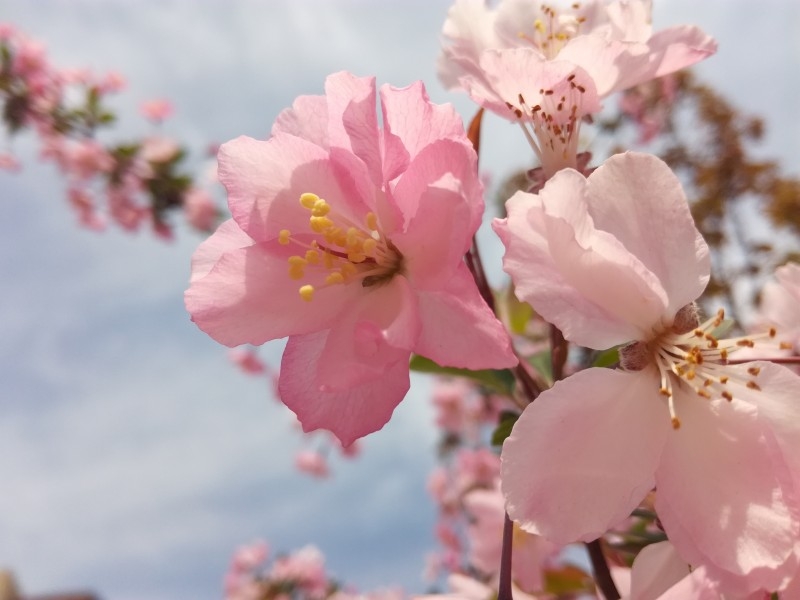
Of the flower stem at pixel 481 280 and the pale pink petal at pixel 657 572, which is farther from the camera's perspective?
the flower stem at pixel 481 280

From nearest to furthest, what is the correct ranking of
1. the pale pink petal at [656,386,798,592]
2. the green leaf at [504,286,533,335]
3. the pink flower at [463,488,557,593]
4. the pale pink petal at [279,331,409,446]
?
1. the pale pink petal at [656,386,798,592]
2. the pale pink petal at [279,331,409,446]
3. the pink flower at [463,488,557,593]
4. the green leaf at [504,286,533,335]

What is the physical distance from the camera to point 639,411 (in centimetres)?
71

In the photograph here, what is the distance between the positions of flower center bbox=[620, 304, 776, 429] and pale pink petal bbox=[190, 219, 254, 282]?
51 cm

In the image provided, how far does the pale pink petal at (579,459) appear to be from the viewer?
638 mm

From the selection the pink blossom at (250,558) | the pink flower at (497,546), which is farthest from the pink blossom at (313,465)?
the pink flower at (497,546)

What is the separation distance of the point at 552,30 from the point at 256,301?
2.22ft

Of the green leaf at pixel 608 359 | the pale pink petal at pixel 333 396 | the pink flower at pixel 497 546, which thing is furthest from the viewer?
the pink flower at pixel 497 546

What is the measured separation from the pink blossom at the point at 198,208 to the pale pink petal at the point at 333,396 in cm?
420

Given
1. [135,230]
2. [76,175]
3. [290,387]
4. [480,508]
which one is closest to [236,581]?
[135,230]

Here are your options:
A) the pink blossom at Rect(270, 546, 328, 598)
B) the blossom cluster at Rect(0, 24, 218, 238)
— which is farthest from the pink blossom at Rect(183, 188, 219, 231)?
the pink blossom at Rect(270, 546, 328, 598)

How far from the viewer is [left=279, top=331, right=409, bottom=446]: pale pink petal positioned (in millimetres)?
728

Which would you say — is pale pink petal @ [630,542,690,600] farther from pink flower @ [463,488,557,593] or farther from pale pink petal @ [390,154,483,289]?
pink flower @ [463,488,557,593]

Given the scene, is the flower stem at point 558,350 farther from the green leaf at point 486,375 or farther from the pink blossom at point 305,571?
the pink blossom at point 305,571

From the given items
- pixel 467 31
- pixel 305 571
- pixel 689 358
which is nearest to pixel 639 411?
pixel 689 358
